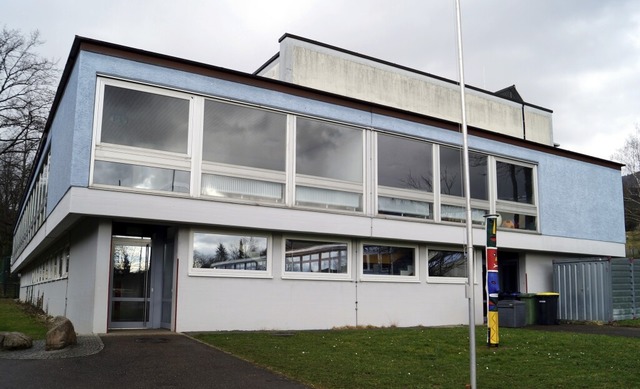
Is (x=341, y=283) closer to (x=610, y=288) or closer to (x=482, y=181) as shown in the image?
(x=482, y=181)

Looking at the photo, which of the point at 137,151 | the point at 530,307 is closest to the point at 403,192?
the point at 530,307

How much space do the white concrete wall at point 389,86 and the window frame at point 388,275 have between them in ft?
18.2

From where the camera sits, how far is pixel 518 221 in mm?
22109

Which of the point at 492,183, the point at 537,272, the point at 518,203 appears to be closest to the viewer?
the point at 492,183

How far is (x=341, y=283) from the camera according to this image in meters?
17.7

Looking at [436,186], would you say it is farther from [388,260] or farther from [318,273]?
[318,273]

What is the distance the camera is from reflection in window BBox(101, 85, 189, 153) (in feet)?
47.3

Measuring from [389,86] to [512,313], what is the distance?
9245 mm

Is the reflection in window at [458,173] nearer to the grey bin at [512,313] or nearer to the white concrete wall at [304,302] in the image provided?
the white concrete wall at [304,302]

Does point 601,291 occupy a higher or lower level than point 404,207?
lower

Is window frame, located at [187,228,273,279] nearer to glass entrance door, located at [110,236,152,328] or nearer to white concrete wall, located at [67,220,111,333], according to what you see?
glass entrance door, located at [110,236,152,328]

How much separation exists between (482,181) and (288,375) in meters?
14.3

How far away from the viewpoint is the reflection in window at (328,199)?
17.1m

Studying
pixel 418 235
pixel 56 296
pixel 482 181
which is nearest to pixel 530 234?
pixel 482 181
